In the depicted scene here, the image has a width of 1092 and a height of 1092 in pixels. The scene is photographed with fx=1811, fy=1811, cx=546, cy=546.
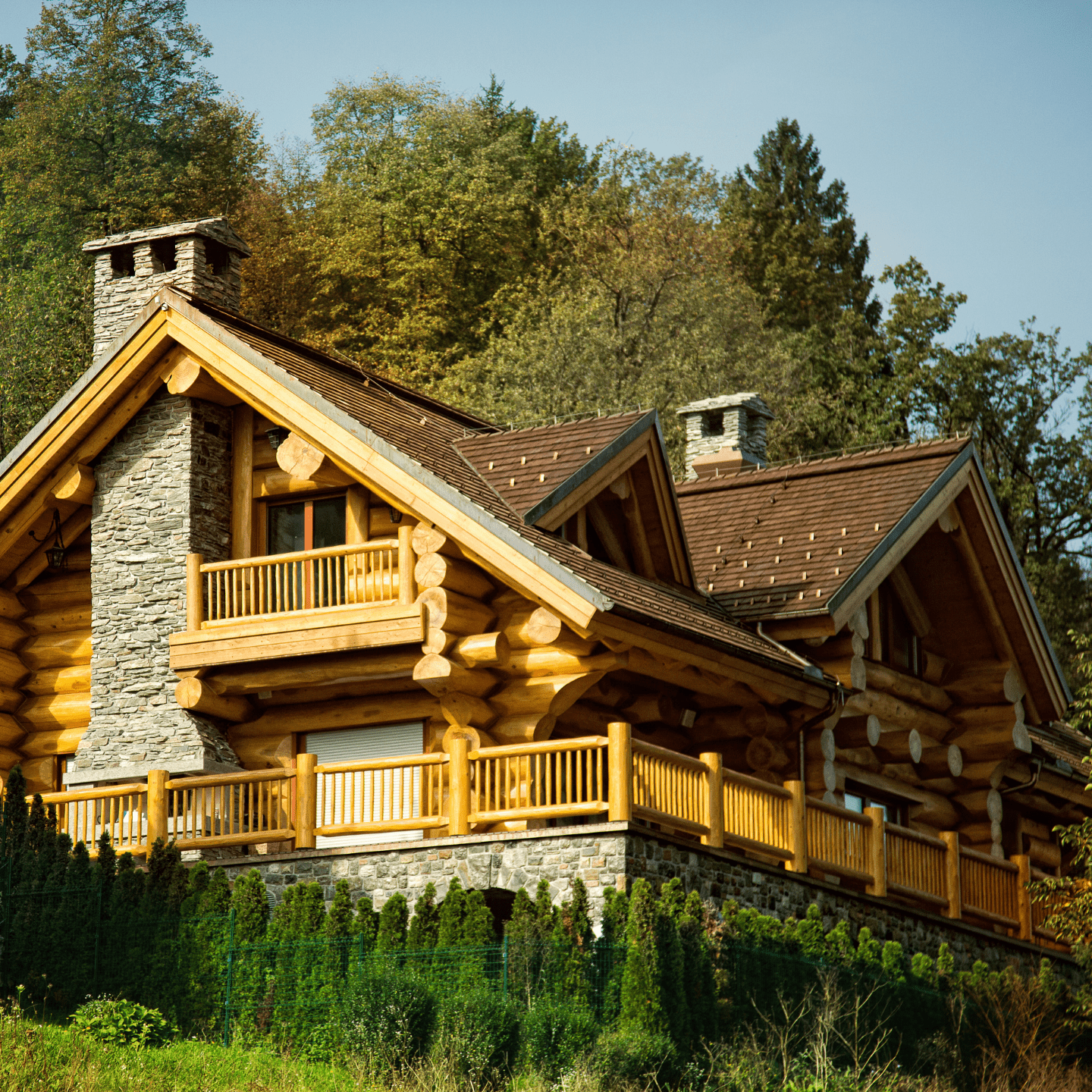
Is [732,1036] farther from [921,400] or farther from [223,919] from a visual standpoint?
[921,400]

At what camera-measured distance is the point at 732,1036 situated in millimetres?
17547

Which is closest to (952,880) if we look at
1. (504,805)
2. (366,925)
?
(504,805)

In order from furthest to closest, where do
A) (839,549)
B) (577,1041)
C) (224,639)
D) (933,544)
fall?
(933,544), (839,549), (224,639), (577,1041)

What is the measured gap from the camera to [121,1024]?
16812mm

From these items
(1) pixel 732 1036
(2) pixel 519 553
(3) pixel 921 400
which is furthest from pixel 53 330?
(1) pixel 732 1036

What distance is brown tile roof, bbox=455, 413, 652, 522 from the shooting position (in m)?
21.6

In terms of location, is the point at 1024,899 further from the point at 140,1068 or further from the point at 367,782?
the point at 140,1068

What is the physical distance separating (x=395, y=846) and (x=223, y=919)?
1.91 m

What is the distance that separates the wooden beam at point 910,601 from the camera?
1023 inches

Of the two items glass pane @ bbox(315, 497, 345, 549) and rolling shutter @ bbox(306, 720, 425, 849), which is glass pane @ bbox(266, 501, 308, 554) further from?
rolling shutter @ bbox(306, 720, 425, 849)

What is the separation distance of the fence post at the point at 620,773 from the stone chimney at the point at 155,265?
9741mm

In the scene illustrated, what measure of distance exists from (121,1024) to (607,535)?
9037 mm

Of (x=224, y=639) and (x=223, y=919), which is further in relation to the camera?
(x=224, y=639)

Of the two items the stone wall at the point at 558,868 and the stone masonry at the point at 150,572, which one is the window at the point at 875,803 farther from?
the stone masonry at the point at 150,572
